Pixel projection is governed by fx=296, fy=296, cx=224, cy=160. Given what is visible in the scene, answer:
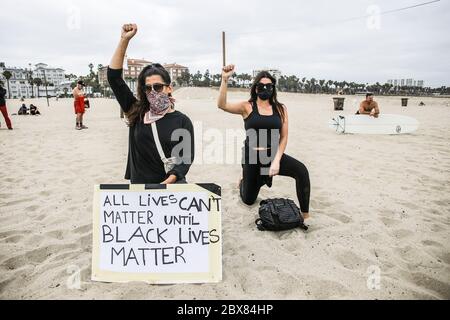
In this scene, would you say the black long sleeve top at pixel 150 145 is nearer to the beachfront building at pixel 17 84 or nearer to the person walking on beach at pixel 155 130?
the person walking on beach at pixel 155 130

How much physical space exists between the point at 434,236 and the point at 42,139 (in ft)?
34.4

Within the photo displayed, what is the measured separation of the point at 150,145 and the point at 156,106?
0.36 m

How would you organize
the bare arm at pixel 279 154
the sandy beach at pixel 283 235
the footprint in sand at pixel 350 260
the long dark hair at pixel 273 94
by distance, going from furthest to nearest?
the long dark hair at pixel 273 94, the bare arm at pixel 279 154, the footprint in sand at pixel 350 260, the sandy beach at pixel 283 235

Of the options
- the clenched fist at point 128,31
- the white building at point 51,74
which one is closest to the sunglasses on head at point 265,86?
the clenched fist at point 128,31

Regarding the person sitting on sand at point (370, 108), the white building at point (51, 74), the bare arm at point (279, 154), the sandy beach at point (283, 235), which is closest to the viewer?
the sandy beach at point (283, 235)

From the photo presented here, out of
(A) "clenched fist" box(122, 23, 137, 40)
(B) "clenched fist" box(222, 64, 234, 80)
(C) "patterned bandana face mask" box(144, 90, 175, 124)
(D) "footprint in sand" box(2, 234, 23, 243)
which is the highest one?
(A) "clenched fist" box(122, 23, 137, 40)

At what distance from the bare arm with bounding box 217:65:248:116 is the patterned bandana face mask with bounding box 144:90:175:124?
2.79 ft

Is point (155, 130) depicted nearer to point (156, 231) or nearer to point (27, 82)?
point (156, 231)

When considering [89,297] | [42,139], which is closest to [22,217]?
[89,297]

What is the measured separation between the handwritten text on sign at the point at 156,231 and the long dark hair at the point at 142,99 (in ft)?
2.36

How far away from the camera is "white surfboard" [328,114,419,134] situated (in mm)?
10945

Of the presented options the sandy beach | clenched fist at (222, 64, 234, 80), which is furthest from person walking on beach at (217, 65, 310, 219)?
the sandy beach

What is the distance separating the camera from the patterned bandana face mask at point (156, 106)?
2.66 m

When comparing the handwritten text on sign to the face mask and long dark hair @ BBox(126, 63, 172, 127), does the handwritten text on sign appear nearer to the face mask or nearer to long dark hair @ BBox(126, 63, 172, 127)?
long dark hair @ BBox(126, 63, 172, 127)
